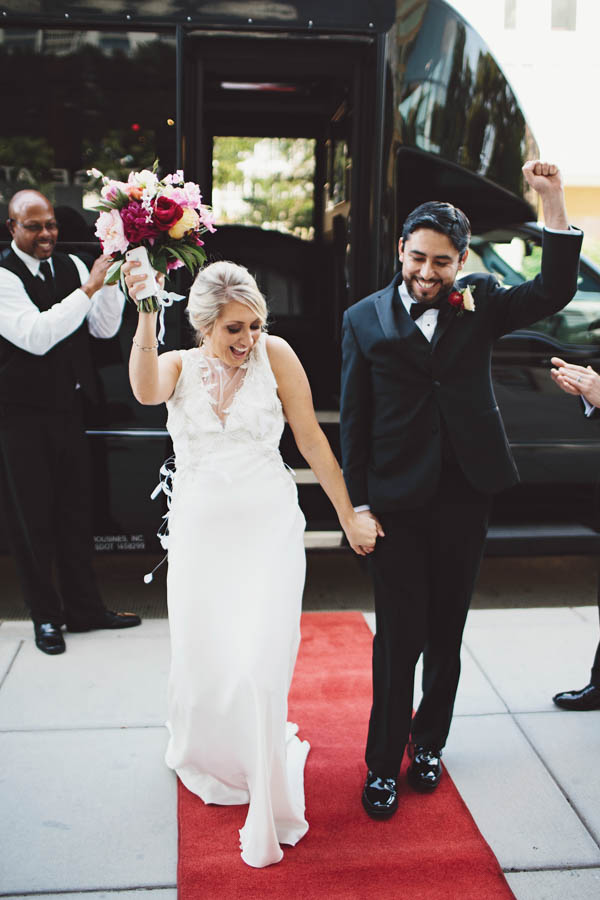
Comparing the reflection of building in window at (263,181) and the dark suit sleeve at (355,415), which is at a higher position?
the reflection of building in window at (263,181)

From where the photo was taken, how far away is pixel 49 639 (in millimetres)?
4016

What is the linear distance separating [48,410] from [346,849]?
2.36 metres

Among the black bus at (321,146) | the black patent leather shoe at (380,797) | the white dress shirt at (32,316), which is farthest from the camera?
the black bus at (321,146)

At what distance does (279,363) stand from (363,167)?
80.1 inches

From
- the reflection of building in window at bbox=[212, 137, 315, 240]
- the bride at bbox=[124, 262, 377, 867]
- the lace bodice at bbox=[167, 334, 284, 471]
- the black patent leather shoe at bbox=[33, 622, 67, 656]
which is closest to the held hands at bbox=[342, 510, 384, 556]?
the bride at bbox=[124, 262, 377, 867]

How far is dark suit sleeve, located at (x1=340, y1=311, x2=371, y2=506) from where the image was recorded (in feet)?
8.89

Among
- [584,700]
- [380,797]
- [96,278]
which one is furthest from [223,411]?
[584,700]

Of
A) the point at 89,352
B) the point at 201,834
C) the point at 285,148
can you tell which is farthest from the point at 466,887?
the point at 285,148

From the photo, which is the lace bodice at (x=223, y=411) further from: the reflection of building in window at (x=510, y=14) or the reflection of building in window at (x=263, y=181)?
the reflection of building in window at (x=510, y=14)

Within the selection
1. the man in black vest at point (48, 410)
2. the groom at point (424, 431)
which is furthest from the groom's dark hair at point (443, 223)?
the man in black vest at point (48, 410)

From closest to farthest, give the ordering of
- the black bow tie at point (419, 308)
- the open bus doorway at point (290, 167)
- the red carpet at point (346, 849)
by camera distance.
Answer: the red carpet at point (346, 849) < the black bow tie at point (419, 308) < the open bus doorway at point (290, 167)

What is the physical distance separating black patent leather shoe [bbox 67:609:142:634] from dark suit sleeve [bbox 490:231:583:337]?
2506 millimetres

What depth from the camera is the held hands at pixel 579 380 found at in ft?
9.00

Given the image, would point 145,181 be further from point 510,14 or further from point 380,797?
point 510,14
